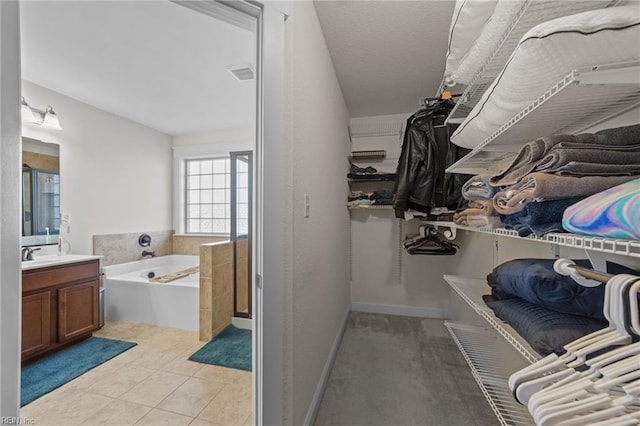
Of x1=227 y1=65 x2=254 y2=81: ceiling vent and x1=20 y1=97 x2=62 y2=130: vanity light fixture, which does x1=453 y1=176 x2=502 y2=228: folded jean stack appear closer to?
x1=227 y1=65 x2=254 y2=81: ceiling vent

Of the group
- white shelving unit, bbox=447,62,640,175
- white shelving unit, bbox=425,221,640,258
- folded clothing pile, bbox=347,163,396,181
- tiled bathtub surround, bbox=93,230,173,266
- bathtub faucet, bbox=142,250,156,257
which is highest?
folded clothing pile, bbox=347,163,396,181

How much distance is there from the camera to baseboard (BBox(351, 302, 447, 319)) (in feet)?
9.59

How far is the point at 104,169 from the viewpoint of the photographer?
3141 millimetres

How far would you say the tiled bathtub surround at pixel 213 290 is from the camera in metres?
2.48

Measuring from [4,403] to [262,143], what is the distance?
3.14ft

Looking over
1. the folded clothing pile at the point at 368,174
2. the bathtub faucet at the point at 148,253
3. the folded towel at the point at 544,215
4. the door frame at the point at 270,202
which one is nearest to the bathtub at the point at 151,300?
the bathtub faucet at the point at 148,253

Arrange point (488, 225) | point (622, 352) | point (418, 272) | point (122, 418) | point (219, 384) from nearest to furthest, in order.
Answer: point (622, 352)
point (488, 225)
point (122, 418)
point (219, 384)
point (418, 272)

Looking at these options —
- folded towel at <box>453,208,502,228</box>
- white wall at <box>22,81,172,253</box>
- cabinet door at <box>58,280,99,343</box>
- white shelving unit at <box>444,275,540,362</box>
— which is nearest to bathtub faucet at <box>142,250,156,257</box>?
white wall at <box>22,81,172,253</box>

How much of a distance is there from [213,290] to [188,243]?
6.18 feet

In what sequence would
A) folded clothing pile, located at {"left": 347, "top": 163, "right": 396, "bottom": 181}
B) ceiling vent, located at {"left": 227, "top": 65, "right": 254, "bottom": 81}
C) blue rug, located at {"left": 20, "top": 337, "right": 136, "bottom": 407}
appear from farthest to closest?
folded clothing pile, located at {"left": 347, "top": 163, "right": 396, "bottom": 181}
ceiling vent, located at {"left": 227, "top": 65, "right": 254, "bottom": 81}
blue rug, located at {"left": 20, "top": 337, "right": 136, "bottom": 407}

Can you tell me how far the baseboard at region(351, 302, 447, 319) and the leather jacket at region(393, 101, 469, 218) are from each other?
1477 millimetres

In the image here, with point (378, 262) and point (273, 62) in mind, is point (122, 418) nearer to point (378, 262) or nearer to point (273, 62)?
point (273, 62)

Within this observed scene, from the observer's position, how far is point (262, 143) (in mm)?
1021

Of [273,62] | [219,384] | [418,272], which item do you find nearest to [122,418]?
[219,384]
